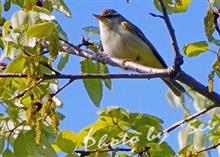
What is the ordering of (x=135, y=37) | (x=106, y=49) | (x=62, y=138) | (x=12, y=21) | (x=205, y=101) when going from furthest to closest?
Result: (x=135, y=37), (x=106, y=49), (x=205, y=101), (x=62, y=138), (x=12, y=21)

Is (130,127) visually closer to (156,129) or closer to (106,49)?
(156,129)

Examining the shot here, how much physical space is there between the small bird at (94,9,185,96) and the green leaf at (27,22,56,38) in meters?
2.35

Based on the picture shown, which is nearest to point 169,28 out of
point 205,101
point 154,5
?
point 154,5

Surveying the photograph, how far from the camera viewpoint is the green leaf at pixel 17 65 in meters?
2.25

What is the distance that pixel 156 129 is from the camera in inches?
109

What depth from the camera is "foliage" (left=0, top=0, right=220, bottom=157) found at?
2.25m

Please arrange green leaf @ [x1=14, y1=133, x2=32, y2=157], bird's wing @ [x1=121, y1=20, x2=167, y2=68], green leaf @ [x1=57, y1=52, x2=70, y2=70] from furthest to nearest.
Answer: bird's wing @ [x1=121, y1=20, x2=167, y2=68], green leaf @ [x1=57, y1=52, x2=70, y2=70], green leaf @ [x1=14, y1=133, x2=32, y2=157]

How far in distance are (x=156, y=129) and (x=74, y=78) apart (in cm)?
55

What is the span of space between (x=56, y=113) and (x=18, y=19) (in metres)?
0.46

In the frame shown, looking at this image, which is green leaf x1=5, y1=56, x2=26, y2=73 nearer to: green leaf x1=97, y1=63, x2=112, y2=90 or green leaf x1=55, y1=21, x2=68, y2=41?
green leaf x1=55, y1=21, x2=68, y2=41

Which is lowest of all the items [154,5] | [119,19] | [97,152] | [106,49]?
[97,152]

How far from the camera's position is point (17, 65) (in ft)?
7.45

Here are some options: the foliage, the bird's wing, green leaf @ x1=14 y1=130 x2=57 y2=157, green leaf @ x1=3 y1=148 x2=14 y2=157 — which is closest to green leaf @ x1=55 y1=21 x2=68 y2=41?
the foliage

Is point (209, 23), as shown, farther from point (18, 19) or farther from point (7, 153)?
point (7, 153)
